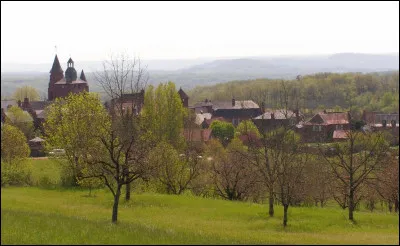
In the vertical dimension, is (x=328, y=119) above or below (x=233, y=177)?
below

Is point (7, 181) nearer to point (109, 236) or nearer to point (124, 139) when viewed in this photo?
point (124, 139)

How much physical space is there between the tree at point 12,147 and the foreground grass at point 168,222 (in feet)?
8.80

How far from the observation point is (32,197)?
104 ft

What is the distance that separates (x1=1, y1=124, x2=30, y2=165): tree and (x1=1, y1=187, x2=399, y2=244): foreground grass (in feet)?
8.80

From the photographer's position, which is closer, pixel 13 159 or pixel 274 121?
pixel 274 121

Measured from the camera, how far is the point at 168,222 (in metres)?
23.4

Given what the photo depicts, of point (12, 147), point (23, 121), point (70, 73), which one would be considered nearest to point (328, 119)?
point (70, 73)

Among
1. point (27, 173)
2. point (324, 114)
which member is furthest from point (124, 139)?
point (324, 114)

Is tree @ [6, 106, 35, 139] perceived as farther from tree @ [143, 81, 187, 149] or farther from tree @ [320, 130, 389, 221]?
tree @ [320, 130, 389, 221]

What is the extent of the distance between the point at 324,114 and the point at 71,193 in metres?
65.5

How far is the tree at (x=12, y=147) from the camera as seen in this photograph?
116ft

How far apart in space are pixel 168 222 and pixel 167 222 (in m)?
0.07

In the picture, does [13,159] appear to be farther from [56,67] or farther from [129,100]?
[56,67]

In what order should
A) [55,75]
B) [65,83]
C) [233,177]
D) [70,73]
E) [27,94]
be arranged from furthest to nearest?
[27,94] < [55,75] < [65,83] < [70,73] < [233,177]
